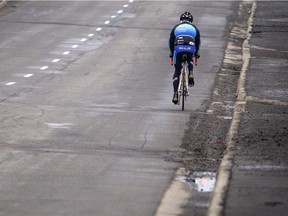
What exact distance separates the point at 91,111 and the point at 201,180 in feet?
22.7

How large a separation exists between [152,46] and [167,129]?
16.9 m

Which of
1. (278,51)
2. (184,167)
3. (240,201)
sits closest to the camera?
(240,201)

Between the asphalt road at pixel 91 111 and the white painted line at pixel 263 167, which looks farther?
the white painted line at pixel 263 167

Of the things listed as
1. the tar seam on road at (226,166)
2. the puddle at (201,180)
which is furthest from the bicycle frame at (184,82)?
the puddle at (201,180)

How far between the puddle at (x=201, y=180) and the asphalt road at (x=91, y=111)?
9.7 inches

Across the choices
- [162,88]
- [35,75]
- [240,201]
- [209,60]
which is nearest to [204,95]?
[162,88]

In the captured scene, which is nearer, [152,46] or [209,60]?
[209,60]

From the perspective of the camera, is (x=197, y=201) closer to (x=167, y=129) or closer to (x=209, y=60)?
(x=167, y=129)

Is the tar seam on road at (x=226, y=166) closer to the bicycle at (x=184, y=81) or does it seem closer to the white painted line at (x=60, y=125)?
the bicycle at (x=184, y=81)

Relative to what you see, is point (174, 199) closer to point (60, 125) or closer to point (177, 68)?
point (60, 125)

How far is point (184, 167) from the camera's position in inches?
575

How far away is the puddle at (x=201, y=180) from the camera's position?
42.8 feet

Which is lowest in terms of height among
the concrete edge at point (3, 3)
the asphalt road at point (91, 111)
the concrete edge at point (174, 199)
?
the concrete edge at point (3, 3)

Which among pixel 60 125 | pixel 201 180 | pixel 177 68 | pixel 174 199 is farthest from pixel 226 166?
pixel 177 68
